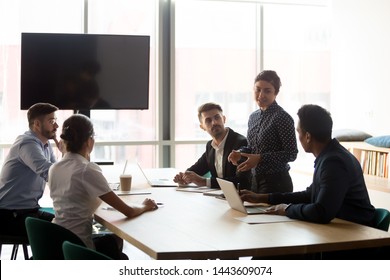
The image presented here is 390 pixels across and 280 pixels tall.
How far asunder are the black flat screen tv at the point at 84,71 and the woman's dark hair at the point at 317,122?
3.13 metres

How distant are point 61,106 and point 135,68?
2.69ft

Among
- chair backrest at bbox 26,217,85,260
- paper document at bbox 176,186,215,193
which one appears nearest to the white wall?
paper document at bbox 176,186,215,193

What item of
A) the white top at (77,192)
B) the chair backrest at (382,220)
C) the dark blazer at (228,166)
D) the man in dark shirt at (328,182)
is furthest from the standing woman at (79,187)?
the chair backrest at (382,220)

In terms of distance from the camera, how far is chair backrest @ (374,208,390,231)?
2865mm

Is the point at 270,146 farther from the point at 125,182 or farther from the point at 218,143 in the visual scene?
the point at 125,182

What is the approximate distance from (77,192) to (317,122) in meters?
1.27

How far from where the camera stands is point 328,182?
2.78 meters

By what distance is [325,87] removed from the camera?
7980 millimetres

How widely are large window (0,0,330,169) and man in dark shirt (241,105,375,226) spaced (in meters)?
4.33

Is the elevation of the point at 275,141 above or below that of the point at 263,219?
above

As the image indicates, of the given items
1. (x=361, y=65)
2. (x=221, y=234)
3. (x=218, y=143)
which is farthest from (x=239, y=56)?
(x=221, y=234)

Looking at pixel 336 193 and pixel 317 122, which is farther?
pixel 317 122
